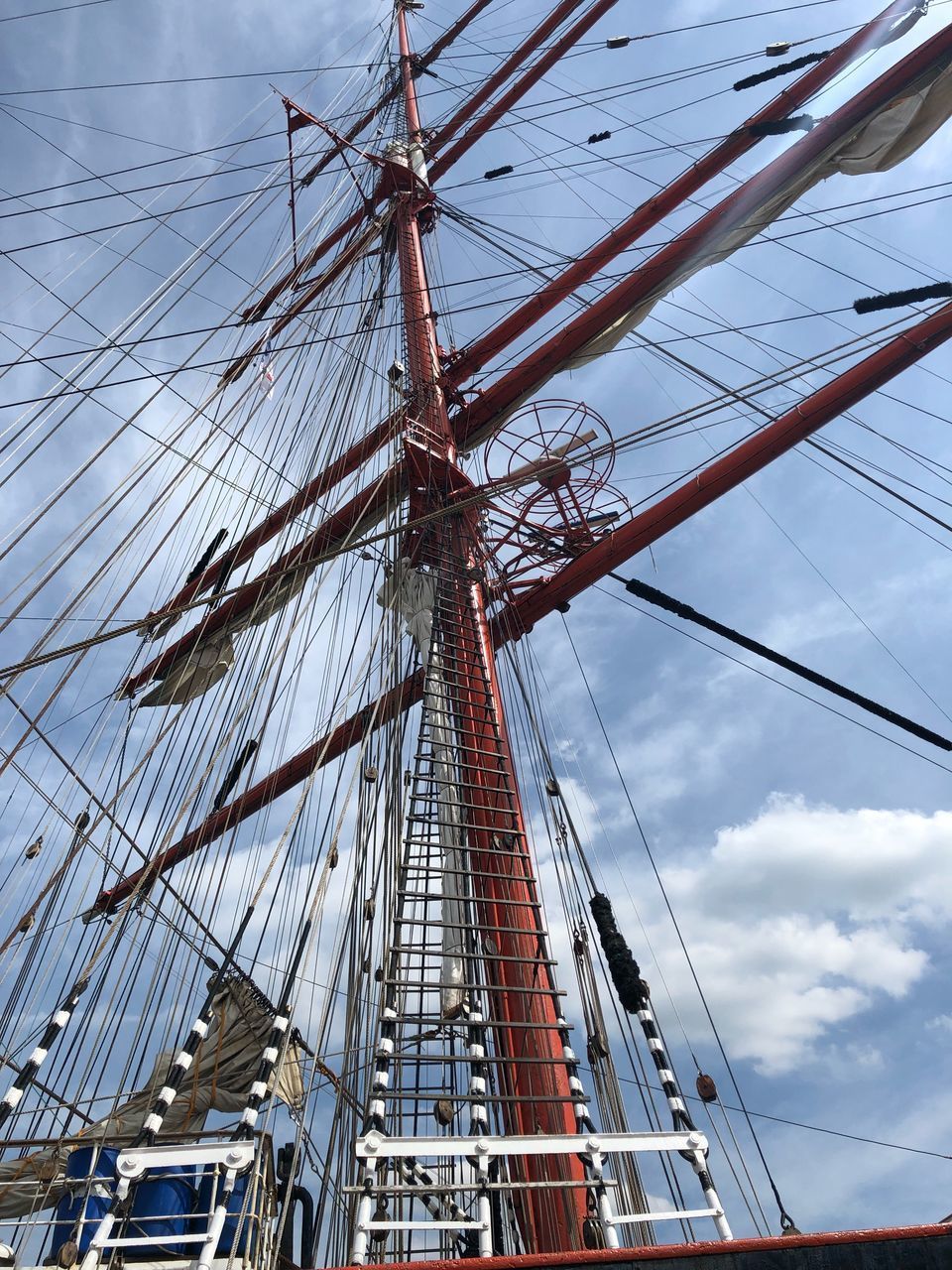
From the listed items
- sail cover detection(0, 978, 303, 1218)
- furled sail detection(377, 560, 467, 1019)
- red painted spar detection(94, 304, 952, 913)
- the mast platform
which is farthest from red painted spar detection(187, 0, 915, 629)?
the mast platform

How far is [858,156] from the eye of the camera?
25.8ft

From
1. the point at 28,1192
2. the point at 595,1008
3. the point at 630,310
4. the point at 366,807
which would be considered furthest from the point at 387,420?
the point at 28,1192

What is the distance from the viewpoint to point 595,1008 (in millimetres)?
5250

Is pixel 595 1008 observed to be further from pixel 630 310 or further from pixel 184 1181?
pixel 630 310

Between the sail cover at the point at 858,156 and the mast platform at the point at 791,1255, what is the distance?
26.6 feet

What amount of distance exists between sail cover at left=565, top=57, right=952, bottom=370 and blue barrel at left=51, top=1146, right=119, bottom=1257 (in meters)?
8.51

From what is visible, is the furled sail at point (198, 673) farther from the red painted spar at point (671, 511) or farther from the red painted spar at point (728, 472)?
the red painted spar at point (728, 472)

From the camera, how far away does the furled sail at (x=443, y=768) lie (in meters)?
5.54

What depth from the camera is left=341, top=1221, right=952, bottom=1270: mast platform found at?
2227mm

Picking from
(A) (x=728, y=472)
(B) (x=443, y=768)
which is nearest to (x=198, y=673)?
(B) (x=443, y=768)

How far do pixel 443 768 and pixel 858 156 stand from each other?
21.9 ft

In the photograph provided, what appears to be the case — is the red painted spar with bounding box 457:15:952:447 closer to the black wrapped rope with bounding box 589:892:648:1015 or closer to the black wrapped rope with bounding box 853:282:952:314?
the black wrapped rope with bounding box 853:282:952:314

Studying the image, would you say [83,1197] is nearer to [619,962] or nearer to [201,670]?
[619,962]

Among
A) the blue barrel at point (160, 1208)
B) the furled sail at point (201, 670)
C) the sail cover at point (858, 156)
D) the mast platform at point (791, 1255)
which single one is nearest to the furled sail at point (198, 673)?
the furled sail at point (201, 670)
